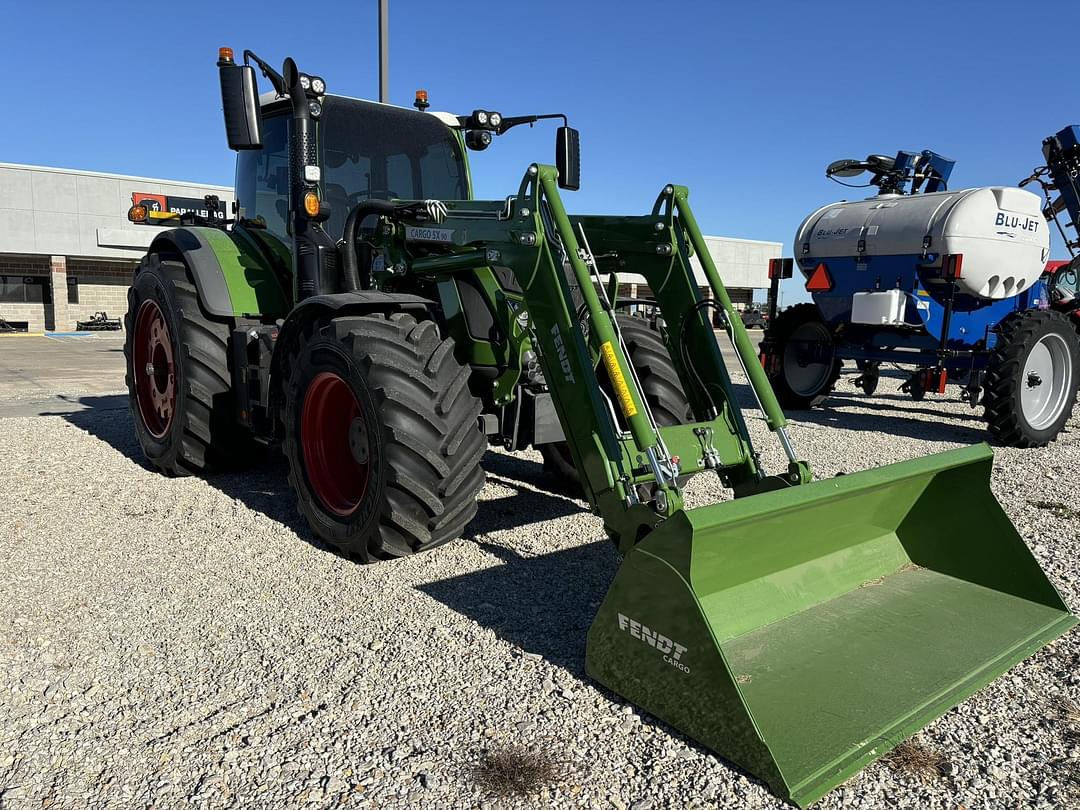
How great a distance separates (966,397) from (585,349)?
6.25 meters

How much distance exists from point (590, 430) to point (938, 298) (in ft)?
21.2

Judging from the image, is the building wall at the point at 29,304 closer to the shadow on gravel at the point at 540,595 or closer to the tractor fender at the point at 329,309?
the tractor fender at the point at 329,309

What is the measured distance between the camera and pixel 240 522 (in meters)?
4.79

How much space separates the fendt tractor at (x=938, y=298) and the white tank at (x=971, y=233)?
0.04 ft

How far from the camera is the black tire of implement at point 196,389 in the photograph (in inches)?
213

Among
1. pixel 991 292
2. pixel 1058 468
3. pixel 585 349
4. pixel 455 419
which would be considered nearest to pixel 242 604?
pixel 455 419

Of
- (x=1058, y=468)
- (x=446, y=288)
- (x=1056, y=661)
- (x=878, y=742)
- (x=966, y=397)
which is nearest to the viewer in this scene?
(x=878, y=742)

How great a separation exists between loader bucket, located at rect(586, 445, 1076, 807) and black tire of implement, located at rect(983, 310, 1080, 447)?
4.39 meters

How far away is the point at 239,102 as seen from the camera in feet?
13.6

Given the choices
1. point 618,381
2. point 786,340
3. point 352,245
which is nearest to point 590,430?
point 618,381

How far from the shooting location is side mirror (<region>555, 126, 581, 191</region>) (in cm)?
456

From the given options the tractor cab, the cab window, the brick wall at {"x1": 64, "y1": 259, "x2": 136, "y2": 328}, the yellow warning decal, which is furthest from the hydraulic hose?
the brick wall at {"x1": 64, "y1": 259, "x2": 136, "y2": 328}

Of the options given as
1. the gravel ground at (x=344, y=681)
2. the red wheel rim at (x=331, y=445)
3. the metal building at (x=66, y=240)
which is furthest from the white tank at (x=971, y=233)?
the metal building at (x=66, y=240)

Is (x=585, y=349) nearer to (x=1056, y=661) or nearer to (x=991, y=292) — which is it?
(x=1056, y=661)
